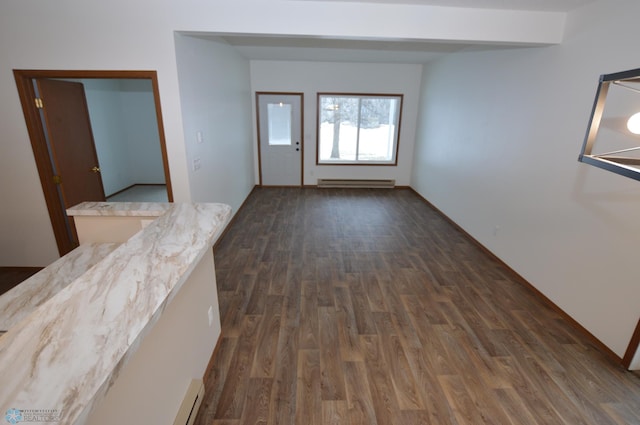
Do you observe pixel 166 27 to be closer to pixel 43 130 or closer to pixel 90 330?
pixel 43 130

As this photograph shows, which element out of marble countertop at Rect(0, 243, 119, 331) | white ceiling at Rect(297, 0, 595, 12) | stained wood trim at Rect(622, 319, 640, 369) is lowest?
stained wood trim at Rect(622, 319, 640, 369)

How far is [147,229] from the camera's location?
170 centimetres

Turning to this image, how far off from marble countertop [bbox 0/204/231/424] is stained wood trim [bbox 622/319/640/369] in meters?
2.94

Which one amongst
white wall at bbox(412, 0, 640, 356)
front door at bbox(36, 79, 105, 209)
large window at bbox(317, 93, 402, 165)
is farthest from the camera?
large window at bbox(317, 93, 402, 165)

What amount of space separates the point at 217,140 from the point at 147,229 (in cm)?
278

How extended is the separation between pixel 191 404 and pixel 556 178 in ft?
11.4

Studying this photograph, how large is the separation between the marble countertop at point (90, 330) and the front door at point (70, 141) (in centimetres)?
258

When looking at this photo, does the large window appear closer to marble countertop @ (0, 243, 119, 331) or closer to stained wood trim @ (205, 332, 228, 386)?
stained wood trim @ (205, 332, 228, 386)

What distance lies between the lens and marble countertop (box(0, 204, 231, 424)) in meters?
0.73

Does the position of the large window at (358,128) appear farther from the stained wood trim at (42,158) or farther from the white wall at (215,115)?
the stained wood trim at (42,158)
